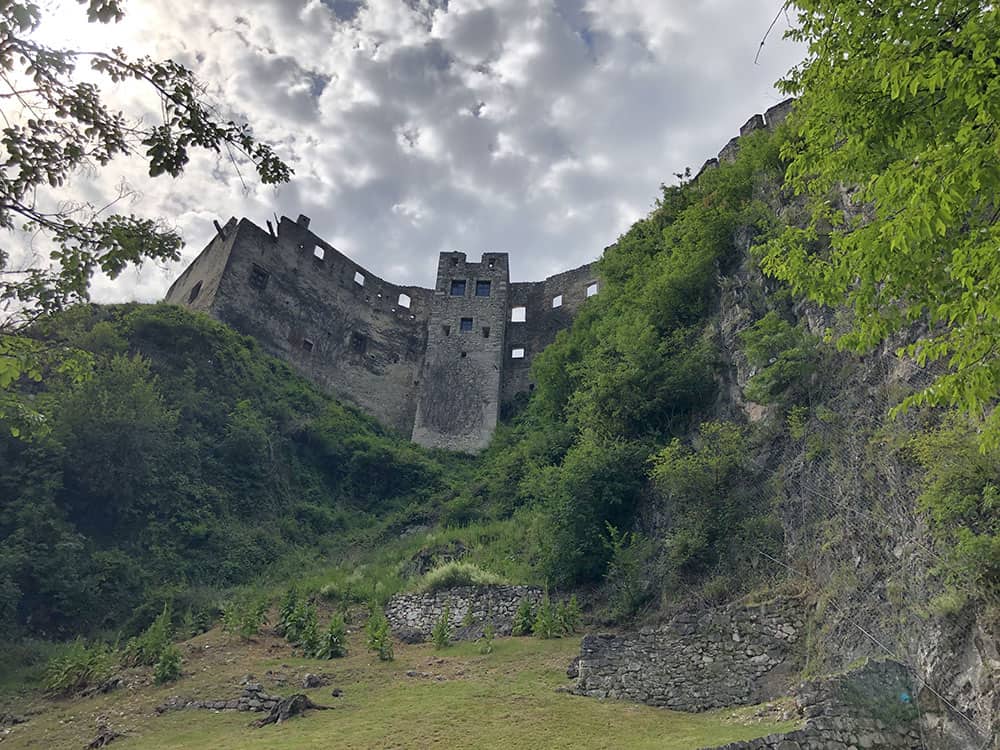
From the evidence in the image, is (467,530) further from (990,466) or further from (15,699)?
(990,466)

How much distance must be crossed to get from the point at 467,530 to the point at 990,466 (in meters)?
15.4

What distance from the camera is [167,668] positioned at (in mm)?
11852

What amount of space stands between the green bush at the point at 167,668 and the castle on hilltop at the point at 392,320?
70.1 ft

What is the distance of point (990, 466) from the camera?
7.93 m

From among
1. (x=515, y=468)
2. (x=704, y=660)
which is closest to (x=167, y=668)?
(x=704, y=660)

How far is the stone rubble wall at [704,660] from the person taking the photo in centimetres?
990

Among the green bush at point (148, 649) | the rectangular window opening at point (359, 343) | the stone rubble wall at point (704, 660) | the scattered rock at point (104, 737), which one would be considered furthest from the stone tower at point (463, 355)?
the scattered rock at point (104, 737)

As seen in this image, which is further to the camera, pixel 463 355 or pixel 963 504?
pixel 463 355

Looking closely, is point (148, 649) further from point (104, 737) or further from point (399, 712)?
point (399, 712)

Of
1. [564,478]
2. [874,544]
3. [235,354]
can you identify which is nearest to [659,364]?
[564,478]

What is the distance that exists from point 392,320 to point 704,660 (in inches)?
1221

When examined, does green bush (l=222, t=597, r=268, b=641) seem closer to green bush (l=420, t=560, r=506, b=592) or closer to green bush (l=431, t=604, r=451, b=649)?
green bush (l=431, t=604, r=451, b=649)

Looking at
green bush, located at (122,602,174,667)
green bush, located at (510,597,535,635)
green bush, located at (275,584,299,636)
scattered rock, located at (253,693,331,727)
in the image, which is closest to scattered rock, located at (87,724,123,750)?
scattered rock, located at (253,693,331,727)

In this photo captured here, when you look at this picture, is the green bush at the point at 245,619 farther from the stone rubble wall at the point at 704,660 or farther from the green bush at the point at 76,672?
the stone rubble wall at the point at 704,660
